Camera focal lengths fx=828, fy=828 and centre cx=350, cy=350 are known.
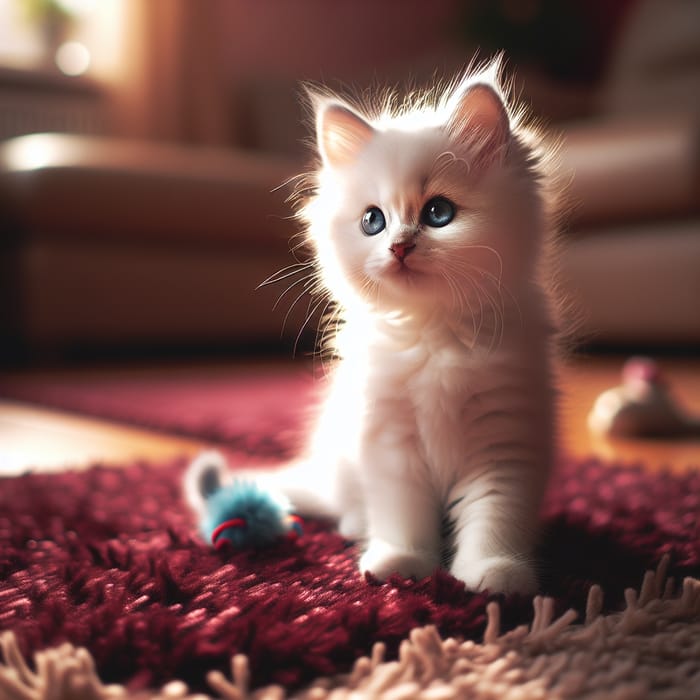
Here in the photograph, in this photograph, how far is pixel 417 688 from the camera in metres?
0.53

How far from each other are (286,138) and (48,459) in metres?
2.82

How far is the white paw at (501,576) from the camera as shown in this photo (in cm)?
68

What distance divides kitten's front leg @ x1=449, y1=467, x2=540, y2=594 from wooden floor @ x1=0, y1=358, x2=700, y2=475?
43 centimetres

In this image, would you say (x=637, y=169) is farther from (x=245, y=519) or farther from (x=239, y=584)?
(x=239, y=584)

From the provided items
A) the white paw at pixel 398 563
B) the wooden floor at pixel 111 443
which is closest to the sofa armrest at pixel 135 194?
the wooden floor at pixel 111 443

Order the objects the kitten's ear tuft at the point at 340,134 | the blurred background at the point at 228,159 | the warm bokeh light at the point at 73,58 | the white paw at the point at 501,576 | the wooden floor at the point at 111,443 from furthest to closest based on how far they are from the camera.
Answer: the warm bokeh light at the point at 73,58 < the blurred background at the point at 228,159 < the wooden floor at the point at 111,443 < the kitten's ear tuft at the point at 340,134 < the white paw at the point at 501,576

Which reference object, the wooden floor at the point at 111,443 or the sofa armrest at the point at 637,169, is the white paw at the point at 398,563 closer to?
the wooden floor at the point at 111,443

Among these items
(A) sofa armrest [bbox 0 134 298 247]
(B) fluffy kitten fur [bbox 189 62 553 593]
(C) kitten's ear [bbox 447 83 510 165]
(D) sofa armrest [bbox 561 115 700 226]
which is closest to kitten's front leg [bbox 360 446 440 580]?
(B) fluffy kitten fur [bbox 189 62 553 593]

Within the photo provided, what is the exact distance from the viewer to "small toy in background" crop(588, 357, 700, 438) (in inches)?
60.2

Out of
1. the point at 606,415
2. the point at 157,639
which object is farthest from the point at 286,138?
the point at 157,639

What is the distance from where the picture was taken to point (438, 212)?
0.74 meters

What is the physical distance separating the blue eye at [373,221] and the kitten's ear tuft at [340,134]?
0.07 metres

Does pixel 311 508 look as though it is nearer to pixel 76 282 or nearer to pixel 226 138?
pixel 76 282

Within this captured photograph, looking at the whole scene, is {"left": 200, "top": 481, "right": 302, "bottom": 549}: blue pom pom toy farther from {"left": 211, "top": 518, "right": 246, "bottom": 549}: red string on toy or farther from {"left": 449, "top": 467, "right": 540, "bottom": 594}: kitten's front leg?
{"left": 449, "top": 467, "right": 540, "bottom": 594}: kitten's front leg
